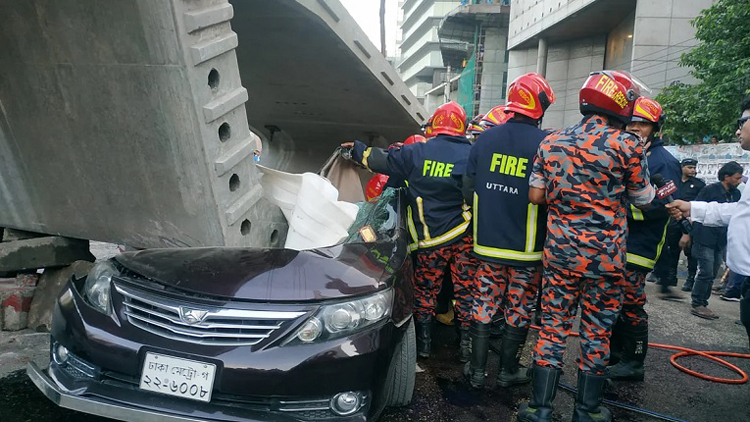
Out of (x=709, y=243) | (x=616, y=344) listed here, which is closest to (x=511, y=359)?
(x=616, y=344)

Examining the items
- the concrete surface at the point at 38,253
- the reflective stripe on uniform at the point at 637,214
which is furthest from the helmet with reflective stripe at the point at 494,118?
the concrete surface at the point at 38,253

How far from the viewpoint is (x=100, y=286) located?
2.57m

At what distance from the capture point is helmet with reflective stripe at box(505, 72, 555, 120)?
360 cm

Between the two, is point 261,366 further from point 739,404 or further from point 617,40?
point 617,40

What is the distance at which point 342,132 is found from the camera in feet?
27.1

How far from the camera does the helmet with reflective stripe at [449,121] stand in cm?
427

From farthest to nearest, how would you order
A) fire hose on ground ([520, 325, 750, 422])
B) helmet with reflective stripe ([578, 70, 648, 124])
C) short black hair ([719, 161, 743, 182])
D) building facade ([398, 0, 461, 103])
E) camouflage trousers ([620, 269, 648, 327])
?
building facade ([398, 0, 461, 103])
short black hair ([719, 161, 743, 182])
camouflage trousers ([620, 269, 648, 327])
fire hose on ground ([520, 325, 750, 422])
helmet with reflective stripe ([578, 70, 648, 124])

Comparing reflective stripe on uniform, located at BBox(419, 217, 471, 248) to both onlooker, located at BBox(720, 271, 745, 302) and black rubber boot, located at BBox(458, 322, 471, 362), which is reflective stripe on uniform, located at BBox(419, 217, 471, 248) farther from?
onlooker, located at BBox(720, 271, 745, 302)

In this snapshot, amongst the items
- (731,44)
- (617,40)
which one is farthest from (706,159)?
(617,40)

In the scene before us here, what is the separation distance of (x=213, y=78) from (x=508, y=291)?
7.90ft

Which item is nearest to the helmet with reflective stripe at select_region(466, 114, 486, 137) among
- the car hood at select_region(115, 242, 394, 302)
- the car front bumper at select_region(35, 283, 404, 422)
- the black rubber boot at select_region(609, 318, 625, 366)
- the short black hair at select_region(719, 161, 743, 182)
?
the black rubber boot at select_region(609, 318, 625, 366)

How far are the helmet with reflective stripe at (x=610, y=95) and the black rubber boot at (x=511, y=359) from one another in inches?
58.2

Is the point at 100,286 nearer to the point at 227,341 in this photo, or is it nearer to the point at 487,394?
the point at 227,341

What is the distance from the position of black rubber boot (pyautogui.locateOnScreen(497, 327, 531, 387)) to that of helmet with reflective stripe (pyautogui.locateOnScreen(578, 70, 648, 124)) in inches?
58.2
